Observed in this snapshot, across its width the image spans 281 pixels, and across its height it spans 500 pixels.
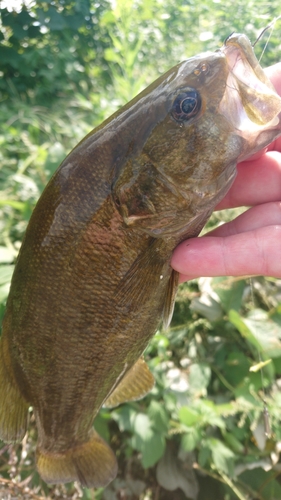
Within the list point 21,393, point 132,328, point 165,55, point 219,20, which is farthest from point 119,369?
point 165,55

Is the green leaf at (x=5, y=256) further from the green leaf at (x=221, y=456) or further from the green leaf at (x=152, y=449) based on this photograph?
the green leaf at (x=221, y=456)

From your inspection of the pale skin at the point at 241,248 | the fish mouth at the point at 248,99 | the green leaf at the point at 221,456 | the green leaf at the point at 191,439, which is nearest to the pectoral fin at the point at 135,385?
the green leaf at the point at 191,439

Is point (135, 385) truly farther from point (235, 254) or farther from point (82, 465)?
point (235, 254)

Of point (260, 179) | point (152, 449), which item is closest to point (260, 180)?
point (260, 179)

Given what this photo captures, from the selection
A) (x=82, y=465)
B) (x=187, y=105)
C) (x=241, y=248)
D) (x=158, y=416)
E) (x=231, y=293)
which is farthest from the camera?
(x=231, y=293)

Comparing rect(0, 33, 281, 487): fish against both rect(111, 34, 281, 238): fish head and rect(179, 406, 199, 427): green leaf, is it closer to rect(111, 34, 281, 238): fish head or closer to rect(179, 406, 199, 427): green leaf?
rect(111, 34, 281, 238): fish head

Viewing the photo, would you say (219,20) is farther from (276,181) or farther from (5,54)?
(5,54)
